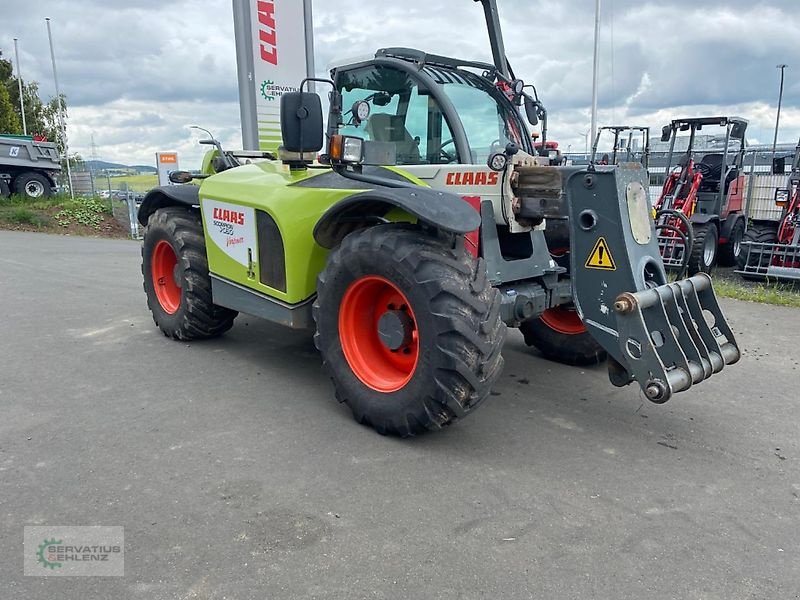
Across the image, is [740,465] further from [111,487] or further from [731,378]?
[111,487]

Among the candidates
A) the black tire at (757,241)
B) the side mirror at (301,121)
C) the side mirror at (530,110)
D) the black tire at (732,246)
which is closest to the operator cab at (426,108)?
the side mirror at (530,110)

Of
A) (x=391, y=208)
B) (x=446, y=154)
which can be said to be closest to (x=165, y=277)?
(x=391, y=208)

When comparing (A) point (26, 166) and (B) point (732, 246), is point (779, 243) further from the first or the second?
(A) point (26, 166)

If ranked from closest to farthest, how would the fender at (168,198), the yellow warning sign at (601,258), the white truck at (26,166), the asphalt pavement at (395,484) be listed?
the asphalt pavement at (395,484)
the yellow warning sign at (601,258)
the fender at (168,198)
the white truck at (26,166)

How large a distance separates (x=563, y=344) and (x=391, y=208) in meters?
1.94

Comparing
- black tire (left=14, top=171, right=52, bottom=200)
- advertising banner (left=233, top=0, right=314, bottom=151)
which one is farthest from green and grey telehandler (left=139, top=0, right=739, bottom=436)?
black tire (left=14, top=171, right=52, bottom=200)

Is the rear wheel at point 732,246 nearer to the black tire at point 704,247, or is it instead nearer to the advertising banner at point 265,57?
the black tire at point 704,247

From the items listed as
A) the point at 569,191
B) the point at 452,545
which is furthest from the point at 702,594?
the point at 569,191

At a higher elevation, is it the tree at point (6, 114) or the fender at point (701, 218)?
the tree at point (6, 114)

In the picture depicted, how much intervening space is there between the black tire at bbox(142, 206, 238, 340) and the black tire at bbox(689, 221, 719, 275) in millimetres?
7633

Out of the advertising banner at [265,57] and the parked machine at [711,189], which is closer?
the advertising banner at [265,57]

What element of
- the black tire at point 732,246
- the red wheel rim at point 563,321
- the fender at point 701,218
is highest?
the fender at point 701,218

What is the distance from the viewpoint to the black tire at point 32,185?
21203 mm

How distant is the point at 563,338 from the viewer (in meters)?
4.96
